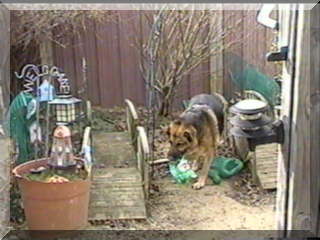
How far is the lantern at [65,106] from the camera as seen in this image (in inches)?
45.5

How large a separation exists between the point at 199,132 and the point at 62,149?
1.65 ft

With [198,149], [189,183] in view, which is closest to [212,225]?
[189,183]

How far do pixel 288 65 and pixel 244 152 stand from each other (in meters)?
0.64

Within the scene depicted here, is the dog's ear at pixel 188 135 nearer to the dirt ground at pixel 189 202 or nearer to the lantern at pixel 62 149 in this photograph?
the dirt ground at pixel 189 202

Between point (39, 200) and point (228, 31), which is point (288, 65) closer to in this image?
point (228, 31)

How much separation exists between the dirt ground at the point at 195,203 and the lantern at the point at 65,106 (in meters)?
0.10

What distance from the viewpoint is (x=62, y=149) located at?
46.9 inches

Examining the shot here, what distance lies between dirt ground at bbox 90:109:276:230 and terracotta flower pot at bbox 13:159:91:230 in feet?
0.30

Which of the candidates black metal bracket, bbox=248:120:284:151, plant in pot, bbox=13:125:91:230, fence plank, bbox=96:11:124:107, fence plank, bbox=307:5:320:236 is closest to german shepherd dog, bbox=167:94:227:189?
fence plank, bbox=96:11:124:107

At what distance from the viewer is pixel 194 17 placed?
3.60ft

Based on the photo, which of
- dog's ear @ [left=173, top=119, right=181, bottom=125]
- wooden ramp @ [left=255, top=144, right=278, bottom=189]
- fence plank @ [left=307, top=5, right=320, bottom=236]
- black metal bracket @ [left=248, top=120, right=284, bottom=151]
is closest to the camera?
fence plank @ [left=307, top=5, right=320, bottom=236]

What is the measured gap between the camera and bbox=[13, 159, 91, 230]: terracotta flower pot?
112 centimetres

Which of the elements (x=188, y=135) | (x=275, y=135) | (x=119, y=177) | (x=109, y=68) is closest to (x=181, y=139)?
(x=188, y=135)

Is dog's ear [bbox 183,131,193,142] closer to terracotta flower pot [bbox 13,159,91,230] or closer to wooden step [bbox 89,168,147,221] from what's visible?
wooden step [bbox 89,168,147,221]
